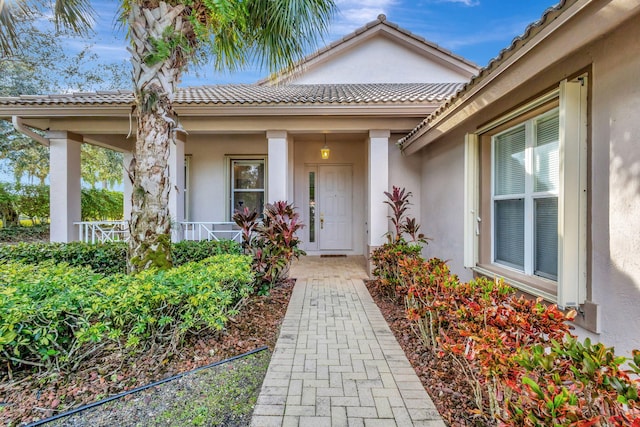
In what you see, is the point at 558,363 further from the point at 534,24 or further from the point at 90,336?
the point at 90,336

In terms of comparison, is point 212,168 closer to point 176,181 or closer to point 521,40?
point 176,181

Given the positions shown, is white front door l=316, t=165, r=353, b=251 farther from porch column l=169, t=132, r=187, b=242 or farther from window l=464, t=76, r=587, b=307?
window l=464, t=76, r=587, b=307

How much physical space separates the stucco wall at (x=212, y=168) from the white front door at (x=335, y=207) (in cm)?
209

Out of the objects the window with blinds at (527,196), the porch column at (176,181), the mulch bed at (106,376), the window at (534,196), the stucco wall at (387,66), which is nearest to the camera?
the mulch bed at (106,376)

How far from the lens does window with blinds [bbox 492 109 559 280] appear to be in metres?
3.18

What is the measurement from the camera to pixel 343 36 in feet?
35.2

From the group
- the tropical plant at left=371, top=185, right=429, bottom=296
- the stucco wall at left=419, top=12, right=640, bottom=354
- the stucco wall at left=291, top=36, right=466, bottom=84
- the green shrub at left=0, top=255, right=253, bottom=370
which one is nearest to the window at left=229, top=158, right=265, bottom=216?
the stucco wall at left=291, top=36, right=466, bottom=84

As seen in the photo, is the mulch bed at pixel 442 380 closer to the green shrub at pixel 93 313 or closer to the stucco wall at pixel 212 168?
the green shrub at pixel 93 313

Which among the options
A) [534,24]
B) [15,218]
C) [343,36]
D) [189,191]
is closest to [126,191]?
[189,191]

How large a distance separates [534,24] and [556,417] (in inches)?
114

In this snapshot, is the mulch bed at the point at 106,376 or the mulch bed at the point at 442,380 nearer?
the mulch bed at the point at 442,380

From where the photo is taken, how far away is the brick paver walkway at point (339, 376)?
2.34m

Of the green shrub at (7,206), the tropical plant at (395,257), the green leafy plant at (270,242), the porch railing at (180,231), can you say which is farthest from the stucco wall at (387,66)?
the green shrub at (7,206)

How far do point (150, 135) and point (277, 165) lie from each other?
309 centimetres
